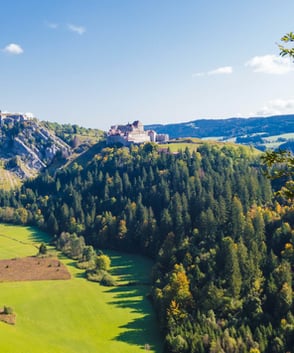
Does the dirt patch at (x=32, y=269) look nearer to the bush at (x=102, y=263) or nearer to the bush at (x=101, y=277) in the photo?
the bush at (x=101, y=277)

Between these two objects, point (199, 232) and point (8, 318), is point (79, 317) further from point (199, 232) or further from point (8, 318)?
point (199, 232)

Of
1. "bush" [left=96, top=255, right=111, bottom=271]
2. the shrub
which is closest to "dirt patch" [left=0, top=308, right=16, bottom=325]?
the shrub

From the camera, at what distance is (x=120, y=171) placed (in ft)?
629

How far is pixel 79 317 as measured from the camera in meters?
82.4

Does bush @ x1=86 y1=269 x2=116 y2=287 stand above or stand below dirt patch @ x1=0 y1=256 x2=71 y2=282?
below

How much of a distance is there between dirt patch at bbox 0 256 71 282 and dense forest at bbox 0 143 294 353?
28.2 metres

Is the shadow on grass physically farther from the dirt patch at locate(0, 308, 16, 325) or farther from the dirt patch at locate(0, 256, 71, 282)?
the dirt patch at locate(0, 308, 16, 325)

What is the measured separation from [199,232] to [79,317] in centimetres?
4428

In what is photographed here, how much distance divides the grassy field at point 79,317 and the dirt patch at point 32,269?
311 centimetres

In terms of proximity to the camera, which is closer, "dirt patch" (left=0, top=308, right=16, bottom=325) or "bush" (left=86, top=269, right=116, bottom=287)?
"dirt patch" (left=0, top=308, right=16, bottom=325)

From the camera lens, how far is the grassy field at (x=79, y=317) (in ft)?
227

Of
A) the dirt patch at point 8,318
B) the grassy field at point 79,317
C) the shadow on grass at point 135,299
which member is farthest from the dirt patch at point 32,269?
the dirt patch at point 8,318

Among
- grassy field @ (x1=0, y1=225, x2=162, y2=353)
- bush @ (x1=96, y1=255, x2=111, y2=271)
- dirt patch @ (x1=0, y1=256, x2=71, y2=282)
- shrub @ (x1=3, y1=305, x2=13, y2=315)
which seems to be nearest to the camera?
grassy field @ (x1=0, y1=225, x2=162, y2=353)

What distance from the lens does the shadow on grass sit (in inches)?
2881
